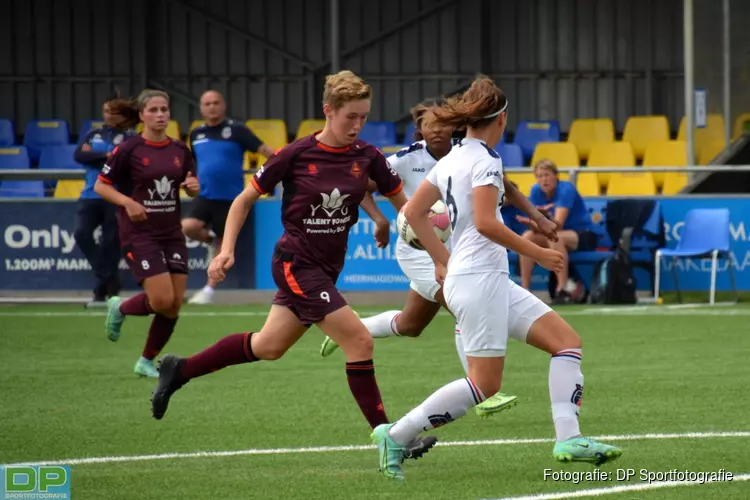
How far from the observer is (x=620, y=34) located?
90.8 feet

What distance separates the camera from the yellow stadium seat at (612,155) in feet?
74.5

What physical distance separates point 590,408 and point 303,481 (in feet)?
9.11

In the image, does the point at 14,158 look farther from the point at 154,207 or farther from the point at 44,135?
the point at 154,207

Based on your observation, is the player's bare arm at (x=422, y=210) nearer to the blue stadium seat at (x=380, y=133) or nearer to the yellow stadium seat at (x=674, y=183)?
the yellow stadium seat at (x=674, y=183)

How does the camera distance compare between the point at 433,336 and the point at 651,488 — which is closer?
the point at 651,488

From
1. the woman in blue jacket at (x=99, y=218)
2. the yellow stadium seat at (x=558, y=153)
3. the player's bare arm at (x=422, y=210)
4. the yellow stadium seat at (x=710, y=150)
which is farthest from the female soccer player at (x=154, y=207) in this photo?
the yellow stadium seat at (x=558, y=153)

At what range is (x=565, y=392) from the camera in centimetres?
686

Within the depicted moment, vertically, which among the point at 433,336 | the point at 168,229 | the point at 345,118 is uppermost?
the point at 345,118

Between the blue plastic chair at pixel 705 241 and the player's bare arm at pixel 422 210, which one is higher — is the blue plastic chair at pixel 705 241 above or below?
below

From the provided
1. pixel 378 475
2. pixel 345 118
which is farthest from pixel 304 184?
pixel 378 475

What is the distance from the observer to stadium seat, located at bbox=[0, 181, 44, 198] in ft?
58.3

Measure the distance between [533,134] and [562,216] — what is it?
28.2 ft

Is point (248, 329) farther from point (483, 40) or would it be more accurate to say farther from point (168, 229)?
point (483, 40)

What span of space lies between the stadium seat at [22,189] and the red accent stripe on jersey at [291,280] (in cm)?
1095
